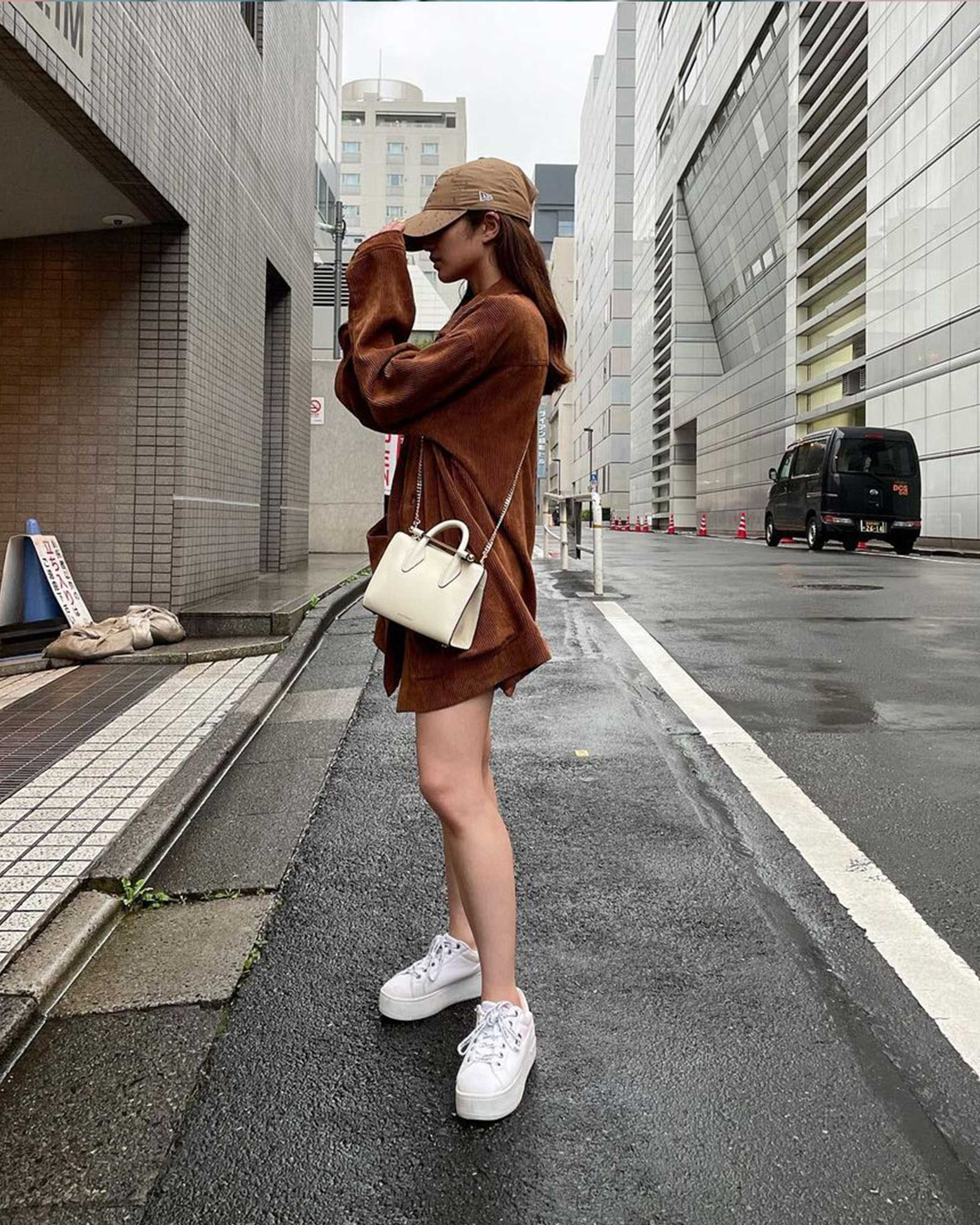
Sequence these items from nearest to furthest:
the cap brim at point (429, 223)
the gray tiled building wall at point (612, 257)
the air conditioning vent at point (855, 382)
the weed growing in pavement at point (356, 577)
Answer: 1. the cap brim at point (429, 223)
2. the weed growing in pavement at point (356, 577)
3. the air conditioning vent at point (855, 382)
4. the gray tiled building wall at point (612, 257)

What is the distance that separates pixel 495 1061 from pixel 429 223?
158cm

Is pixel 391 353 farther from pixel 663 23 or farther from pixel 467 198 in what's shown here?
pixel 663 23

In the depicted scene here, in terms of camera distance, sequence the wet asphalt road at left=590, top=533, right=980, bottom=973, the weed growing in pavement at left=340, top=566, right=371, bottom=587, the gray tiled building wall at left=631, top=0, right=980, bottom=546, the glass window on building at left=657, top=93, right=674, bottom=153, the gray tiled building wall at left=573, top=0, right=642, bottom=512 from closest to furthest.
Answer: the wet asphalt road at left=590, top=533, right=980, bottom=973, the weed growing in pavement at left=340, top=566, right=371, bottom=587, the gray tiled building wall at left=631, top=0, right=980, bottom=546, the glass window on building at left=657, top=93, right=674, bottom=153, the gray tiled building wall at left=573, top=0, right=642, bottom=512

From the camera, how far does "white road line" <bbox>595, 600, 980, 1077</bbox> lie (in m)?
2.14

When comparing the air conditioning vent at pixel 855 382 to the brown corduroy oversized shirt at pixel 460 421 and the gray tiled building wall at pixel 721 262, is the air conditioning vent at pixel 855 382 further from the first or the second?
the brown corduroy oversized shirt at pixel 460 421

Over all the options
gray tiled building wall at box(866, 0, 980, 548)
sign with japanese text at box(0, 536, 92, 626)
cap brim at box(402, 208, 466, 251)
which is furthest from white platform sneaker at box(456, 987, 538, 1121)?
gray tiled building wall at box(866, 0, 980, 548)

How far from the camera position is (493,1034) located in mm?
1926

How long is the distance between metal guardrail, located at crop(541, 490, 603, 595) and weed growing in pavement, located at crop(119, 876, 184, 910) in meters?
8.09

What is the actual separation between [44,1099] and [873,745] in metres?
3.59

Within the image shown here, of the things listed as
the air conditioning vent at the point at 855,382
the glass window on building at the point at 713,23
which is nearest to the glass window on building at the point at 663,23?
the glass window on building at the point at 713,23

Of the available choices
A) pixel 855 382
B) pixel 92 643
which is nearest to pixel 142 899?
pixel 92 643

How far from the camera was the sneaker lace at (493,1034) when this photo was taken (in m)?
1.88

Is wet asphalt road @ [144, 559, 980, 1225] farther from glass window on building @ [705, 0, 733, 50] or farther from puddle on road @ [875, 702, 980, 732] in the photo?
glass window on building @ [705, 0, 733, 50]

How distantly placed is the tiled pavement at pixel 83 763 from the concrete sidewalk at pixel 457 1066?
11.6 inches
